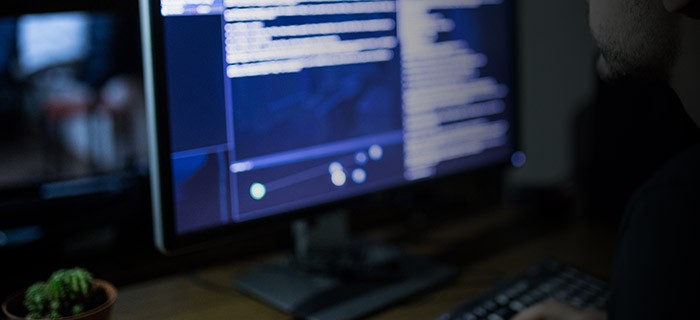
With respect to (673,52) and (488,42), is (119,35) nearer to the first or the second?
(488,42)

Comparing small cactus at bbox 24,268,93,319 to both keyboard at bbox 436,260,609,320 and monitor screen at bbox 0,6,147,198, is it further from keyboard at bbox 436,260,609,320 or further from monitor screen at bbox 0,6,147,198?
keyboard at bbox 436,260,609,320

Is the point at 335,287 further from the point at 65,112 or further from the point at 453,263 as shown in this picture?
the point at 65,112

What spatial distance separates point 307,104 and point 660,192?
0.49 metres

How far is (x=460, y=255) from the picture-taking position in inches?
56.7

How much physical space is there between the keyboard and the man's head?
363 millimetres

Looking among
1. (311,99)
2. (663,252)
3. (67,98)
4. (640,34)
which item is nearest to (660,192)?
(663,252)

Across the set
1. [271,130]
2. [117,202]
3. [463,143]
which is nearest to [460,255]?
[463,143]

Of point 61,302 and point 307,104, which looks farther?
point 307,104

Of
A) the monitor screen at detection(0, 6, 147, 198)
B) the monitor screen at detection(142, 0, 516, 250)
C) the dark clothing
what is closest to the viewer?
→ the dark clothing

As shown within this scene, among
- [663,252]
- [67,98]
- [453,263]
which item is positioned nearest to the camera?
[663,252]

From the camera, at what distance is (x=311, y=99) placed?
1.18 metres

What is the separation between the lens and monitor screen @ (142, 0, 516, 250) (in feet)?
3.43

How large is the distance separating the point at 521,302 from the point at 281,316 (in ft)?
1.15

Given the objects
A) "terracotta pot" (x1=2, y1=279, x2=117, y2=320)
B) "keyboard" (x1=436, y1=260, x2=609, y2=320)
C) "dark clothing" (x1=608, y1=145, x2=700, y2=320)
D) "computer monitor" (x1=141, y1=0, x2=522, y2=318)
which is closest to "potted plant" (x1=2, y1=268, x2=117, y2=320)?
"terracotta pot" (x1=2, y1=279, x2=117, y2=320)
